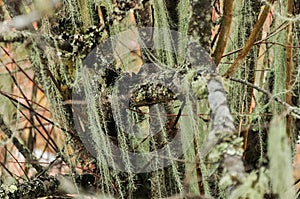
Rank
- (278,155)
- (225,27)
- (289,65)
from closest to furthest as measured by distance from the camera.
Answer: (278,155)
(225,27)
(289,65)

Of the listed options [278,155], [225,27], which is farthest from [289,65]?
[278,155]

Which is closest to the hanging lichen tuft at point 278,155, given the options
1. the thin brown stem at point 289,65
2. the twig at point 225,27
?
the twig at point 225,27

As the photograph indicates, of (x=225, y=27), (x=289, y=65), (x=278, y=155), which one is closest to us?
(x=278, y=155)

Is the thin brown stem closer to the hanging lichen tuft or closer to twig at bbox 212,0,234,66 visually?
twig at bbox 212,0,234,66

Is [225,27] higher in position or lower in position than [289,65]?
higher

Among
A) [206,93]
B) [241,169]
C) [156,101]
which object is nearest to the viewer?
[241,169]

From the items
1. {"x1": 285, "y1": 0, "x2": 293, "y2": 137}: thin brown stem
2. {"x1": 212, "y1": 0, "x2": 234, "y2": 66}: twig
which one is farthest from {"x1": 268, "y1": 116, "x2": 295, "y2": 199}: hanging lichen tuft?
{"x1": 285, "y1": 0, "x2": 293, "y2": 137}: thin brown stem

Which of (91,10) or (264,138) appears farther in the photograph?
(264,138)

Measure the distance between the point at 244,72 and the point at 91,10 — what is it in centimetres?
44

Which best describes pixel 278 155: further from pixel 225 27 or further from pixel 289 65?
pixel 289 65

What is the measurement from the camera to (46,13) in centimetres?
120

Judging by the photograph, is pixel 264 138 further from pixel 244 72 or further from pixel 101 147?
pixel 101 147

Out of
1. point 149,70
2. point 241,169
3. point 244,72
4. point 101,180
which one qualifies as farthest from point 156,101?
point 241,169

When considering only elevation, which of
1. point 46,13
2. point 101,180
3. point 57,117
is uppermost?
point 46,13
